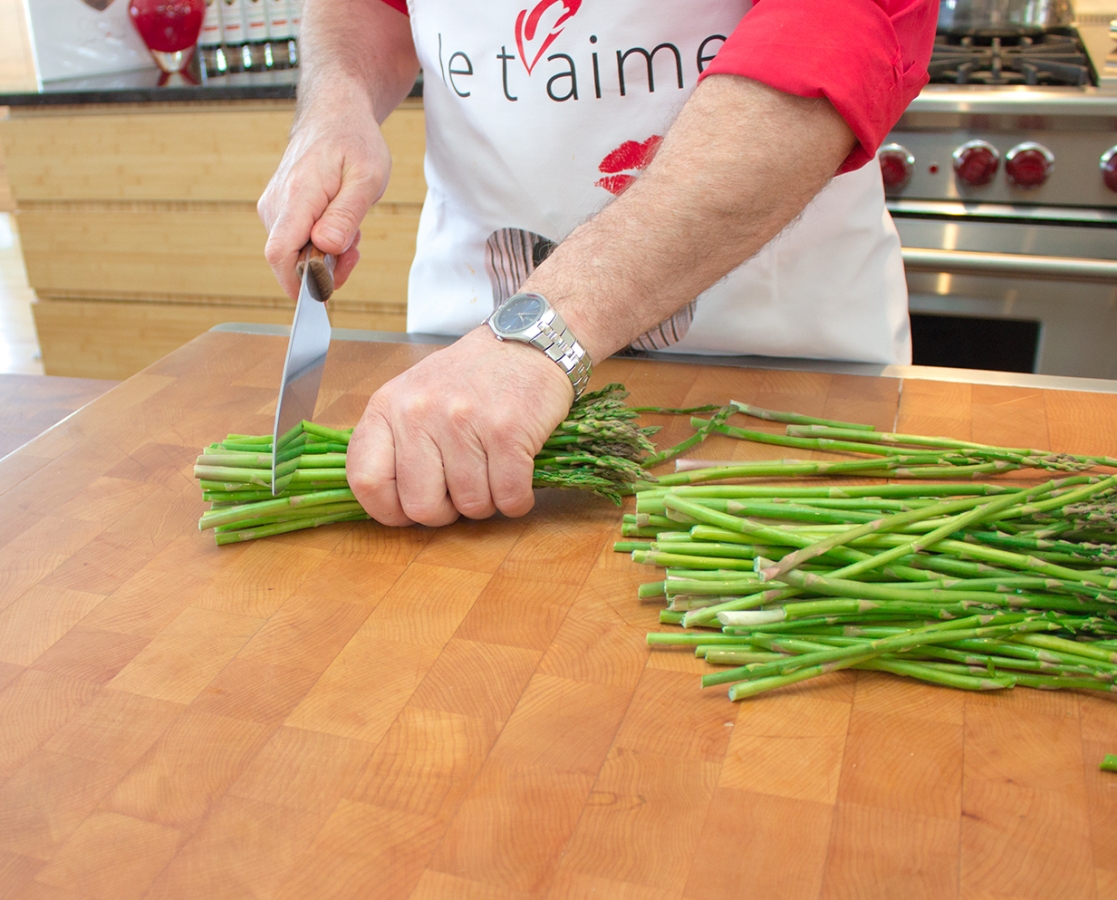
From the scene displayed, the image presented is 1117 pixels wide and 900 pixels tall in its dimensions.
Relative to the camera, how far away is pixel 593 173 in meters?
1.37

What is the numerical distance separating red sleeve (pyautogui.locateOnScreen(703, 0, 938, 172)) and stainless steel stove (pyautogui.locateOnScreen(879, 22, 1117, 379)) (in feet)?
3.80

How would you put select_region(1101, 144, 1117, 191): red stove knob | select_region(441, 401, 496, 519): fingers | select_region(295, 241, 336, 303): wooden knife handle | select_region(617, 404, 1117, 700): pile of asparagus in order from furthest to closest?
select_region(1101, 144, 1117, 191): red stove knob < select_region(295, 241, 336, 303): wooden knife handle < select_region(441, 401, 496, 519): fingers < select_region(617, 404, 1117, 700): pile of asparagus

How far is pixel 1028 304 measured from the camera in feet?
7.14

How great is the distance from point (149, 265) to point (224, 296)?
258 millimetres

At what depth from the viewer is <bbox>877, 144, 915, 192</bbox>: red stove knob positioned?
84.1 inches

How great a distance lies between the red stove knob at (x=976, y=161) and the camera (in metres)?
2.08

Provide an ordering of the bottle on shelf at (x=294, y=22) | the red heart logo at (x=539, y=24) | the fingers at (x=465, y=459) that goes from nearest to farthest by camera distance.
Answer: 1. the fingers at (x=465, y=459)
2. the red heart logo at (x=539, y=24)
3. the bottle on shelf at (x=294, y=22)

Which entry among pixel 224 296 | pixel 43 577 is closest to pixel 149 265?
pixel 224 296

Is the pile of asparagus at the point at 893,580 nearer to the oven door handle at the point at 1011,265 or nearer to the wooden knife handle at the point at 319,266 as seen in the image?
the wooden knife handle at the point at 319,266

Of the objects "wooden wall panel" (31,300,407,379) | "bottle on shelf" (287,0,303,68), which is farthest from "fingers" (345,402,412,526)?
"bottle on shelf" (287,0,303,68)

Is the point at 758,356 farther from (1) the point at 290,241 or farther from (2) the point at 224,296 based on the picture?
(2) the point at 224,296

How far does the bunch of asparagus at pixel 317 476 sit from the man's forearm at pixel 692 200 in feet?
0.29

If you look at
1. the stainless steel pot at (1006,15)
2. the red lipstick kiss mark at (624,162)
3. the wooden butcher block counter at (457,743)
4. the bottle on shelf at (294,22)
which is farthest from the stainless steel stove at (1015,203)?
the bottle on shelf at (294,22)

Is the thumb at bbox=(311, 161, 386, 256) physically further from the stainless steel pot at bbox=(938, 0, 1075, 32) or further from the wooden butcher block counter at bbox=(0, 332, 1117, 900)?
the stainless steel pot at bbox=(938, 0, 1075, 32)
